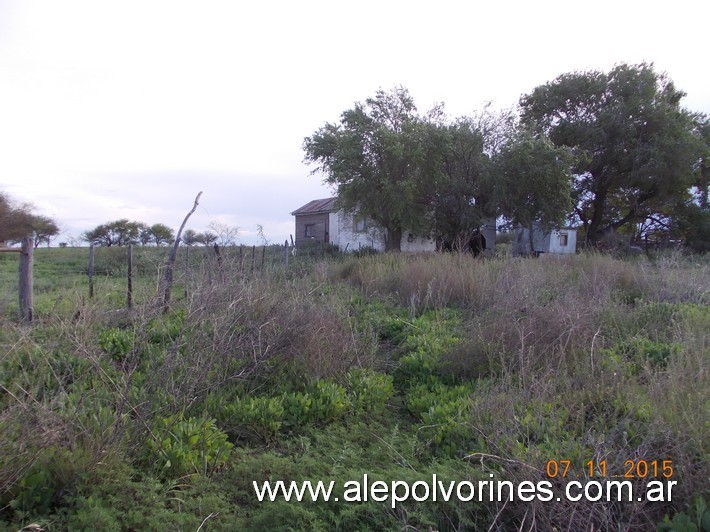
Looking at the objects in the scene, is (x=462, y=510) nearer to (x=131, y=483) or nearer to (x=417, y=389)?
(x=131, y=483)

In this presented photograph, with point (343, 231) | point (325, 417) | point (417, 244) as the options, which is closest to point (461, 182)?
point (417, 244)

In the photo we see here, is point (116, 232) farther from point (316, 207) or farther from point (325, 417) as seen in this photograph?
point (325, 417)

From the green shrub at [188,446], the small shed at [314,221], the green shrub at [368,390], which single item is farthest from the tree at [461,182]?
the green shrub at [188,446]

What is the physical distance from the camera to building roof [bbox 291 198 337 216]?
32044 millimetres

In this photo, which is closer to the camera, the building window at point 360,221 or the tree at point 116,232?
the building window at point 360,221

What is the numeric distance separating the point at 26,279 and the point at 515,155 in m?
17.3

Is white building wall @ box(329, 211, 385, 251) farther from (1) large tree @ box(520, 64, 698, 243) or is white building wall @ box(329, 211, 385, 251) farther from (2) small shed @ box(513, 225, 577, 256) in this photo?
(1) large tree @ box(520, 64, 698, 243)

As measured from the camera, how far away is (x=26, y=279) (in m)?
5.87

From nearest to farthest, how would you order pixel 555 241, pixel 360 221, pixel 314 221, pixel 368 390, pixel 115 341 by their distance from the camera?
pixel 368 390
pixel 115 341
pixel 360 221
pixel 555 241
pixel 314 221

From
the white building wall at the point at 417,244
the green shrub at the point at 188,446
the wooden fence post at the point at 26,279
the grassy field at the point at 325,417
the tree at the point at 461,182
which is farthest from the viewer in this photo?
the white building wall at the point at 417,244

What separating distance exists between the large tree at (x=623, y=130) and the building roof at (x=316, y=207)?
538 inches

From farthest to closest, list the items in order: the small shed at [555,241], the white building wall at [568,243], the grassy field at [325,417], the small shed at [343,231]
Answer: the white building wall at [568,243], the small shed at [555,241], the small shed at [343,231], the grassy field at [325,417]

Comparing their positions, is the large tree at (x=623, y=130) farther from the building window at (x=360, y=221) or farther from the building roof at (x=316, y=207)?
the building roof at (x=316, y=207)

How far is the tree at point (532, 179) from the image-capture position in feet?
61.2
